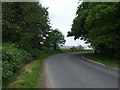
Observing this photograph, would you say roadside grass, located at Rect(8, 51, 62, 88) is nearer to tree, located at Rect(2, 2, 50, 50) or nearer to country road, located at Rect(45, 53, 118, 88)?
country road, located at Rect(45, 53, 118, 88)

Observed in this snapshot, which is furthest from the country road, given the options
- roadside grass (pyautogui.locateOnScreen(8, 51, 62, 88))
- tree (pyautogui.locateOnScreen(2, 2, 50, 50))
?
tree (pyautogui.locateOnScreen(2, 2, 50, 50))

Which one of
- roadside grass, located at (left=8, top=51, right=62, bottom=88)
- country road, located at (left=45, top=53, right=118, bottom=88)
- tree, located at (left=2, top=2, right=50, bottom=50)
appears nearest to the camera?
roadside grass, located at (left=8, top=51, right=62, bottom=88)

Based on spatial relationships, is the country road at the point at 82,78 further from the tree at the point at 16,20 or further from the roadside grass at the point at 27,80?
the tree at the point at 16,20

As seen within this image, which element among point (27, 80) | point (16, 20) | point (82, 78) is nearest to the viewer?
point (27, 80)

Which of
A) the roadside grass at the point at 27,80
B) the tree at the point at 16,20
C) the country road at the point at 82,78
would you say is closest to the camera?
the roadside grass at the point at 27,80

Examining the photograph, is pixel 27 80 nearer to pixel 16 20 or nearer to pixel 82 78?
pixel 82 78

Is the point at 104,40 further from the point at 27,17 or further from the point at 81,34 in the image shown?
the point at 81,34

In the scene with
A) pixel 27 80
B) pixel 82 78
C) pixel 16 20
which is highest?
pixel 16 20

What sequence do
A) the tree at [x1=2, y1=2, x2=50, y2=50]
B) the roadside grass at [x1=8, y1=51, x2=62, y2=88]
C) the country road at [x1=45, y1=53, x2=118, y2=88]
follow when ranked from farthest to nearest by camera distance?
the tree at [x1=2, y1=2, x2=50, y2=50] → the country road at [x1=45, y1=53, x2=118, y2=88] → the roadside grass at [x1=8, y1=51, x2=62, y2=88]

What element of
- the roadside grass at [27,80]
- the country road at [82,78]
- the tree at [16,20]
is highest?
the tree at [16,20]

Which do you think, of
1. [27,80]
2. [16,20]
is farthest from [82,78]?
[16,20]

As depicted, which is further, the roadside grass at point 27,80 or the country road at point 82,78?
the country road at point 82,78

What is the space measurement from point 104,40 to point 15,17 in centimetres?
1065

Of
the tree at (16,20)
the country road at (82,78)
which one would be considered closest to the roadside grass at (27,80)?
the country road at (82,78)
